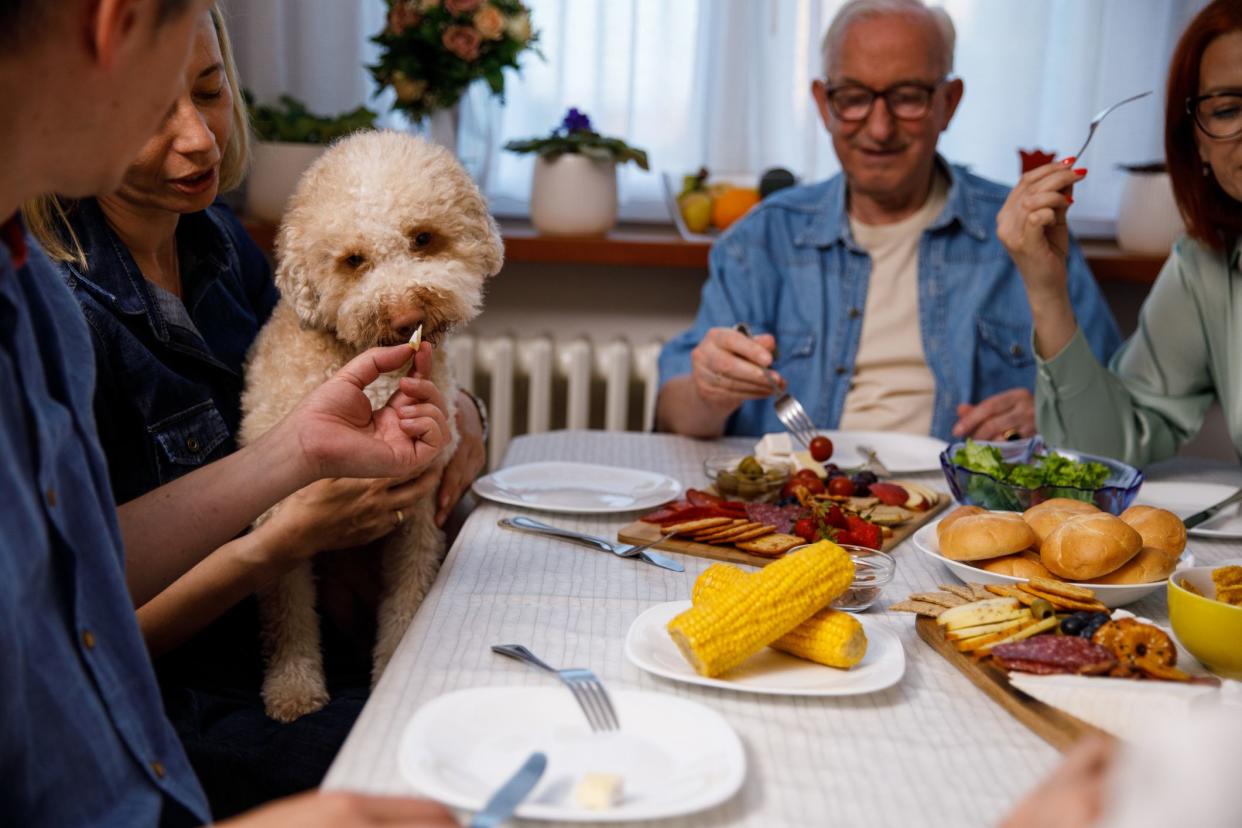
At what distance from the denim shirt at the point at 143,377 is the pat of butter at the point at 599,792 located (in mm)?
822

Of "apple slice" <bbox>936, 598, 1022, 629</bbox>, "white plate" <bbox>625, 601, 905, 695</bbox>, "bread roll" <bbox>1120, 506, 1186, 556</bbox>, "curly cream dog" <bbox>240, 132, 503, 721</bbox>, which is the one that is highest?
"curly cream dog" <bbox>240, 132, 503, 721</bbox>

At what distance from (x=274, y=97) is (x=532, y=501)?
5.99 feet

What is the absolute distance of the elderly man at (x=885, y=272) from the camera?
2209 millimetres

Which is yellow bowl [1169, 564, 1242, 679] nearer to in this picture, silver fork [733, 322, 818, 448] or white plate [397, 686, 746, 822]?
white plate [397, 686, 746, 822]

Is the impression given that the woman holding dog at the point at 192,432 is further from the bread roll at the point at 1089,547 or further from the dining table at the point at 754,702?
the bread roll at the point at 1089,547

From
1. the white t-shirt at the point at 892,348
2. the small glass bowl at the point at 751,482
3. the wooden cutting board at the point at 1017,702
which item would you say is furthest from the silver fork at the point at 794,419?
the wooden cutting board at the point at 1017,702

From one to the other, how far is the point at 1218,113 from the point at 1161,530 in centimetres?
82

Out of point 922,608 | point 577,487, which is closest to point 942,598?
point 922,608

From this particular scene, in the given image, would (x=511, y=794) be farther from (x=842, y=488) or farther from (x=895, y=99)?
(x=895, y=99)

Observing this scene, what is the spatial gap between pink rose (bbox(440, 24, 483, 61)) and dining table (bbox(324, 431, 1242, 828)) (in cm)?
154

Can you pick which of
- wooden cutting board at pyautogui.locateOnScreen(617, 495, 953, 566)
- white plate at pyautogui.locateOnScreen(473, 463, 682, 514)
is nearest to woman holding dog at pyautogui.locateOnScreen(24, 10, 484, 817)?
white plate at pyautogui.locateOnScreen(473, 463, 682, 514)

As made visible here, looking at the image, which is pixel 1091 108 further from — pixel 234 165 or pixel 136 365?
pixel 136 365

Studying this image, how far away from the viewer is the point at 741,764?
30.3 inches

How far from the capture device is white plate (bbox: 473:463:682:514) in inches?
57.6
